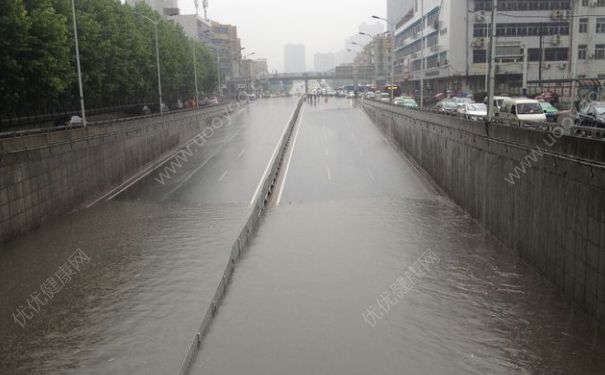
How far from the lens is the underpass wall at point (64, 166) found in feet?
76.9

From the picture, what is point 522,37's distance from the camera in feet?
279

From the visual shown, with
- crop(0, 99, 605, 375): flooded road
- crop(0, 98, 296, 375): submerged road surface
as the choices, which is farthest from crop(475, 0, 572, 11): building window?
crop(0, 98, 296, 375): submerged road surface

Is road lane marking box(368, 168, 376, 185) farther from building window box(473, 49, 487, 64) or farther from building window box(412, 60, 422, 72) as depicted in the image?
building window box(412, 60, 422, 72)

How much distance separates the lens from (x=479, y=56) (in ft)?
287

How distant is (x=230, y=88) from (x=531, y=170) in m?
156

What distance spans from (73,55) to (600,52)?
221 feet

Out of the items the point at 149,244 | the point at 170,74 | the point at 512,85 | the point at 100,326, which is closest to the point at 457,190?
the point at 149,244

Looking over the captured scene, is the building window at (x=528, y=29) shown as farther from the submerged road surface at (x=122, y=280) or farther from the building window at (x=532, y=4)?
the submerged road surface at (x=122, y=280)

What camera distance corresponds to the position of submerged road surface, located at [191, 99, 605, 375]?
14.2 metres

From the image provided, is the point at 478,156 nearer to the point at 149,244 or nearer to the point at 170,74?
the point at 149,244

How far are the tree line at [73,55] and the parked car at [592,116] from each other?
A: 90.0 ft

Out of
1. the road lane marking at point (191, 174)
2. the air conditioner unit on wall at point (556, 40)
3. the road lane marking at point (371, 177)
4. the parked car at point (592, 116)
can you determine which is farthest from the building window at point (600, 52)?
the parked car at point (592, 116)

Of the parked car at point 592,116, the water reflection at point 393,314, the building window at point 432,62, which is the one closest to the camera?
the water reflection at point 393,314

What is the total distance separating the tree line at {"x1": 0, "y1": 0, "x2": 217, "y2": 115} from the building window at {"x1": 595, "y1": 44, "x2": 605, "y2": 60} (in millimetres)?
54239
